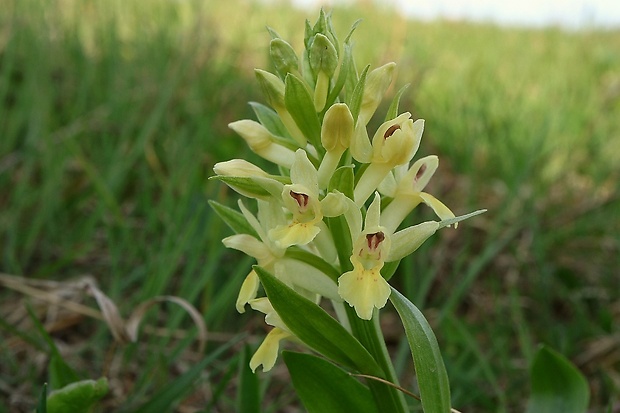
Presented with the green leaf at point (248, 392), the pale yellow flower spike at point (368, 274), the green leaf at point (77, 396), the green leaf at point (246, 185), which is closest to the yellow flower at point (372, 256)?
the pale yellow flower spike at point (368, 274)

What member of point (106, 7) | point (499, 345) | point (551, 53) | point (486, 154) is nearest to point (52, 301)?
point (499, 345)

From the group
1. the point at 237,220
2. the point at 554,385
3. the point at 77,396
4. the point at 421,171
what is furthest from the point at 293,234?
the point at 554,385

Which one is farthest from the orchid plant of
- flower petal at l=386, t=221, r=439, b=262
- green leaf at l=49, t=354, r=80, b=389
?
green leaf at l=49, t=354, r=80, b=389

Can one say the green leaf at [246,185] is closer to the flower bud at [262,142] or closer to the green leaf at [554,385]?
the flower bud at [262,142]

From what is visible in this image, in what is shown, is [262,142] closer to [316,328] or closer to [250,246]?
[250,246]

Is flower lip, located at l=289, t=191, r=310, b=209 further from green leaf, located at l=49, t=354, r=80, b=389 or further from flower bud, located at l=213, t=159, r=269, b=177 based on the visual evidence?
green leaf, located at l=49, t=354, r=80, b=389

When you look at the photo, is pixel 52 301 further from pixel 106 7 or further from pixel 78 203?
pixel 106 7

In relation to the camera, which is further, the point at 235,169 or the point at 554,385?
the point at 554,385
